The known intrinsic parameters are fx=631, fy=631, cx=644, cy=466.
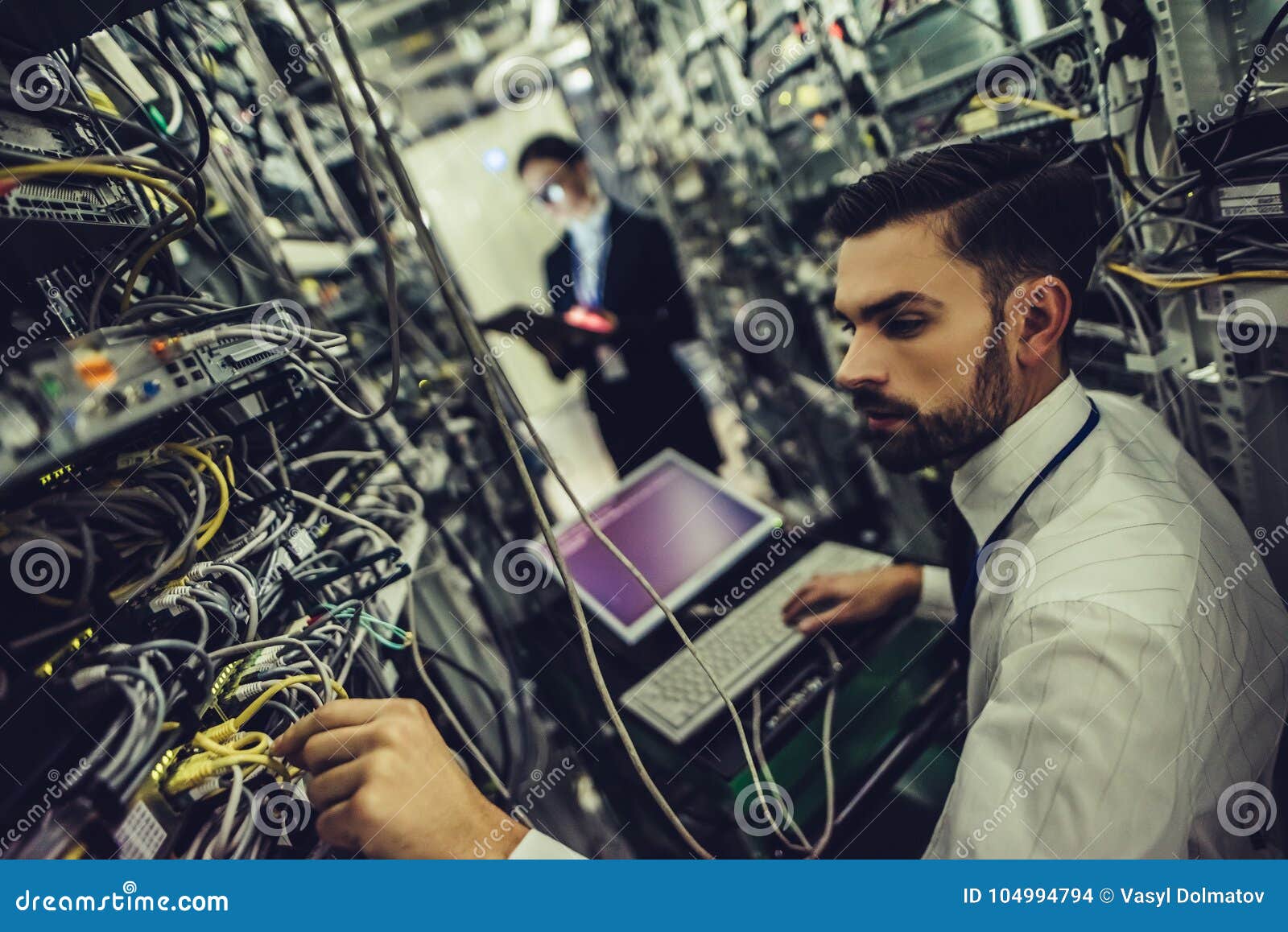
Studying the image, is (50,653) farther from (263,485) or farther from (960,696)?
(960,696)

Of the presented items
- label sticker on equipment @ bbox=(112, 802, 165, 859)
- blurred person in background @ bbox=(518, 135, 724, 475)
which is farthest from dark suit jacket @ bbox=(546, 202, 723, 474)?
label sticker on equipment @ bbox=(112, 802, 165, 859)

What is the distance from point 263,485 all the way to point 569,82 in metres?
5.41

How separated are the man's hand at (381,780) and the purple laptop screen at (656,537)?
51cm

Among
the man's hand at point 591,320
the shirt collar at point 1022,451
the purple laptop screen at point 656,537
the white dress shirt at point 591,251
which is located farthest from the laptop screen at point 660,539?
the white dress shirt at point 591,251

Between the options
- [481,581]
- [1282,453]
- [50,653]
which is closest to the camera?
[50,653]

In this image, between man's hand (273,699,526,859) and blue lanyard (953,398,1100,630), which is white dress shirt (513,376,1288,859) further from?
man's hand (273,699,526,859)

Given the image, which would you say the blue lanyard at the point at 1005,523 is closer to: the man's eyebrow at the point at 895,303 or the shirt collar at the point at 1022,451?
the shirt collar at the point at 1022,451

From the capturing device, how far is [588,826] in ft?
5.55

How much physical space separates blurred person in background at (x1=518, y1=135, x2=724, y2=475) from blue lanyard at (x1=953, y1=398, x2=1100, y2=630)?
1.82 metres

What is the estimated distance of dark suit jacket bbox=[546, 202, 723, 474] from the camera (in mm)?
2795

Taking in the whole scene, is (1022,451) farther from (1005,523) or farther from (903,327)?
(903,327)

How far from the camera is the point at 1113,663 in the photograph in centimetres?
84

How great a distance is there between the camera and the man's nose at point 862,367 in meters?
1.16
